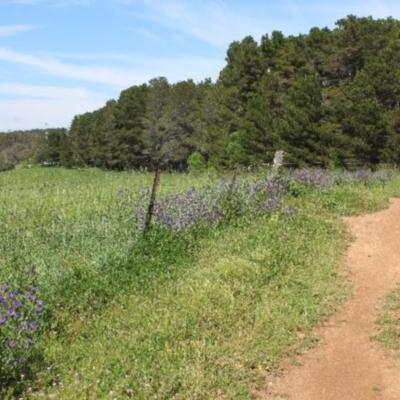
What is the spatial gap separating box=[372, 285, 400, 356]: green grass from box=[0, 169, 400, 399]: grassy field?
73 centimetres

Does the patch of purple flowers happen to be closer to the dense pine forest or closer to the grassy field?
the grassy field

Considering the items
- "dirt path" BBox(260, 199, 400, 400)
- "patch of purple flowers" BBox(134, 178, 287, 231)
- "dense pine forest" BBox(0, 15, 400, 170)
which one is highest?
"dense pine forest" BBox(0, 15, 400, 170)

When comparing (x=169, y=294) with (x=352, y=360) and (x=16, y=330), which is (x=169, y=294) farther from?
(x=352, y=360)

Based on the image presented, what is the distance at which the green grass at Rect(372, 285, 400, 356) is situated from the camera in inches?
301

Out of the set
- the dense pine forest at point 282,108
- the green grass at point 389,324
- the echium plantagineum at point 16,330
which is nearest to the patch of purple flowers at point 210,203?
the echium plantagineum at point 16,330

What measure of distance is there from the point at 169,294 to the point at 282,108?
38.3 meters

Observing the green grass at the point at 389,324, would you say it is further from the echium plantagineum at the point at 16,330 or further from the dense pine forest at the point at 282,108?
the dense pine forest at the point at 282,108

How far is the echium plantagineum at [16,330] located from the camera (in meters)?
5.95

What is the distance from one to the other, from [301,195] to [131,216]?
571 centimetres

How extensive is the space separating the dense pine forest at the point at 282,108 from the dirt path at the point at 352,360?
18.6m

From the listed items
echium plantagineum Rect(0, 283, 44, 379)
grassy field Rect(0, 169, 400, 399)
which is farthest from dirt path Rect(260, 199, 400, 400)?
echium plantagineum Rect(0, 283, 44, 379)

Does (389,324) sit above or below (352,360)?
above

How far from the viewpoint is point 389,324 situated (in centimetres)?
824

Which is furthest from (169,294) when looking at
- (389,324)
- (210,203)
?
(210,203)
